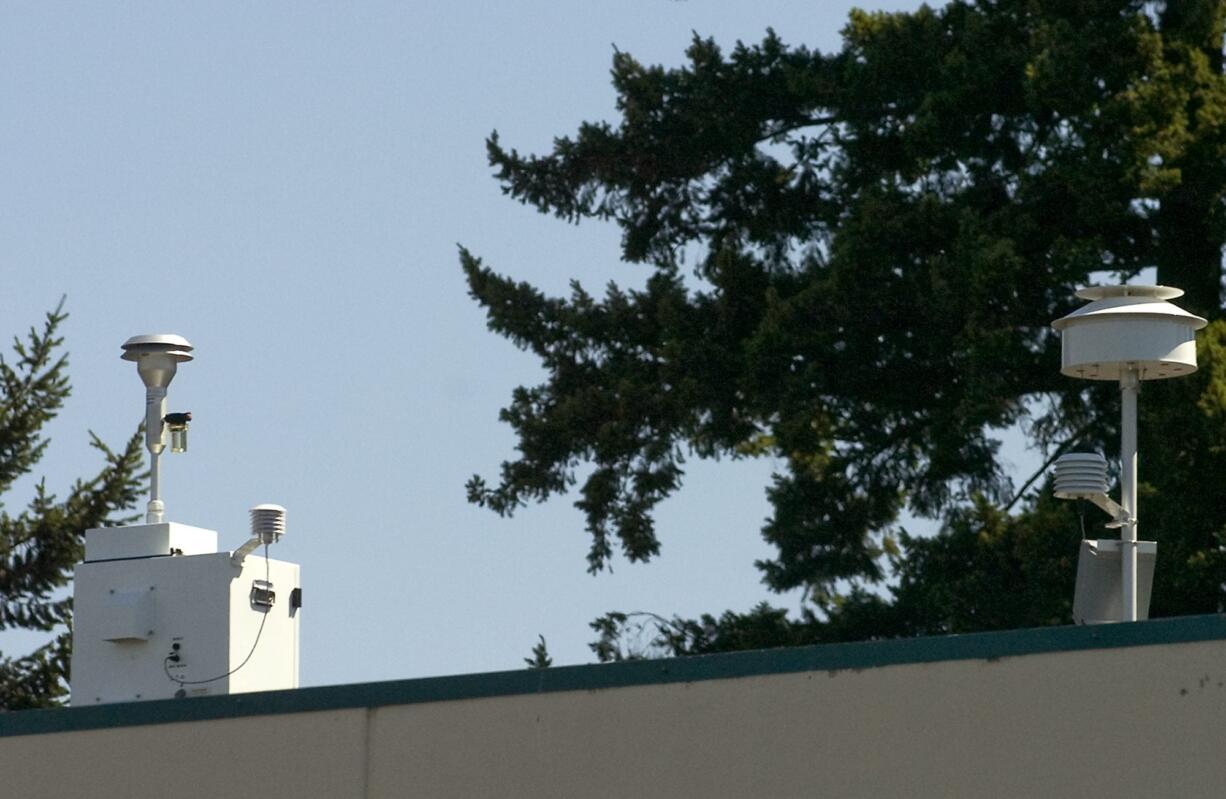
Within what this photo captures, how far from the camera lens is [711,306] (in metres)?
24.0

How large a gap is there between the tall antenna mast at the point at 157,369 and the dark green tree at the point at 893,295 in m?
9.10

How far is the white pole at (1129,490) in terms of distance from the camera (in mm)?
10495

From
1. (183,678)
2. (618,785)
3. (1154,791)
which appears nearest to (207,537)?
(183,678)

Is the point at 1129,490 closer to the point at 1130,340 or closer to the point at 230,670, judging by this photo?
the point at 1130,340

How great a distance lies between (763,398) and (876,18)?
436 cm

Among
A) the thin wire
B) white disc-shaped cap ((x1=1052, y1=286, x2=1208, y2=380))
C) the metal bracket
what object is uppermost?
white disc-shaped cap ((x1=1052, y1=286, x2=1208, y2=380))

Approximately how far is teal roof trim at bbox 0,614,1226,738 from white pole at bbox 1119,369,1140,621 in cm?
296

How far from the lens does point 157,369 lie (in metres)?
13.8

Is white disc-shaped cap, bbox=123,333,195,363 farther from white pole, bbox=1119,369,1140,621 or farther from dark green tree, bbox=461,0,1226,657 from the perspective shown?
dark green tree, bbox=461,0,1226,657

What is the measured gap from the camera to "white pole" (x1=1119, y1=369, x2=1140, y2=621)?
10.5 m

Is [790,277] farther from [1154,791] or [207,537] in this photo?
[1154,791]

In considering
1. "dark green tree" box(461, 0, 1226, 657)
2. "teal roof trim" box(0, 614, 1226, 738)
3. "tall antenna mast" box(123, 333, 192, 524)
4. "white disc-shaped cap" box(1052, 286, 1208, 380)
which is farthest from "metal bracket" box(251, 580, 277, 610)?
"dark green tree" box(461, 0, 1226, 657)

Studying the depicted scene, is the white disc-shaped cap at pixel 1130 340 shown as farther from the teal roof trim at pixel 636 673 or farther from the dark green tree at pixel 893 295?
the dark green tree at pixel 893 295

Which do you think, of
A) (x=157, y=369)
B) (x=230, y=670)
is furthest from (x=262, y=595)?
(x=157, y=369)
